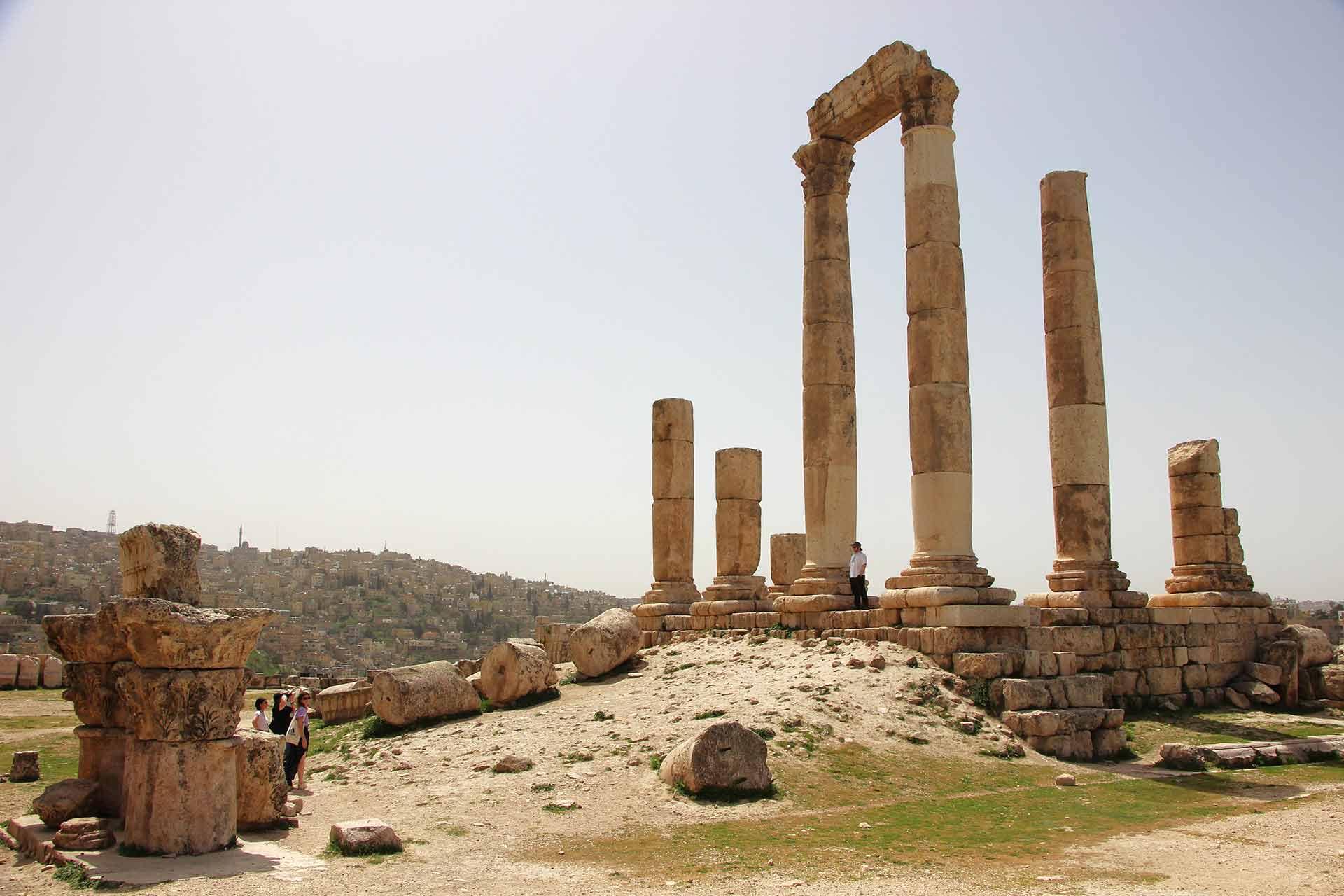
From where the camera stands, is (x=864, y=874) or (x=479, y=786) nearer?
(x=864, y=874)

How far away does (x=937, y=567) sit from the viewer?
59.0 ft

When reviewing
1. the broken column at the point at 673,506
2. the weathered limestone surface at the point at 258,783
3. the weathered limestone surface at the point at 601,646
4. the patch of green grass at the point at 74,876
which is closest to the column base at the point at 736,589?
the broken column at the point at 673,506

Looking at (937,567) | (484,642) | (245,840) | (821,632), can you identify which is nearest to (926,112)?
(937,567)

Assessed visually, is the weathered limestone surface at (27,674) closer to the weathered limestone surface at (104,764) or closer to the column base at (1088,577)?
the weathered limestone surface at (104,764)

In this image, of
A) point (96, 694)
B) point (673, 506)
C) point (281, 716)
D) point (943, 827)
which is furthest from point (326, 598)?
point (943, 827)

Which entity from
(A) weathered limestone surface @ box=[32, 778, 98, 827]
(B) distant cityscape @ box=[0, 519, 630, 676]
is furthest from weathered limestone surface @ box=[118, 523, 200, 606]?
(B) distant cityscape @ box=[0, 519, 630, 676]

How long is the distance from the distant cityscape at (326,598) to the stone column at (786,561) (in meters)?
13.3

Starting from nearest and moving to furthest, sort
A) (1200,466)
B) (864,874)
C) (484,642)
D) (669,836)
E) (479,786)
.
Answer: (864,874) < (669,836) < (479,786) < (1200,466) < (484,642)

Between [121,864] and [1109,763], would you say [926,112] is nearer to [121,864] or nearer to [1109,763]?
[1109,763]

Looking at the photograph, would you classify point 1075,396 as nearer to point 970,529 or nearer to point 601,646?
point 970,529

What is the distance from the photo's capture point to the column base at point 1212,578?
21656 millimetres

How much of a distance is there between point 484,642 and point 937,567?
46.5 meters

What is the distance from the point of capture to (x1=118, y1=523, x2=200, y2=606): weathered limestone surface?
10.5m

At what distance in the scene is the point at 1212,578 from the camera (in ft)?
71.1
